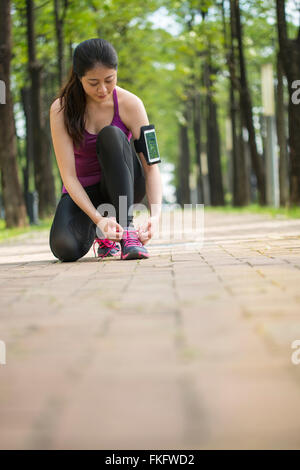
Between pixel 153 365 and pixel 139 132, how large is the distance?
3461mm

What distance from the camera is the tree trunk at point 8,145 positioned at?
13305mm

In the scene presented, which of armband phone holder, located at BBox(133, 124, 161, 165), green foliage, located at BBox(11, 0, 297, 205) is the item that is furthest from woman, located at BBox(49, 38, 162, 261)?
green foliage, located at BBox(11, 0, 297, 205)

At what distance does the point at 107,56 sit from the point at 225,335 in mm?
2981

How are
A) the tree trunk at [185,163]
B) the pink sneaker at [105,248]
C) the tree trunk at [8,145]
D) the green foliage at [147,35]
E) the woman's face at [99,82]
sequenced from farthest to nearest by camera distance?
the tree trunk at [185,163] < the green foliage at [147,35] < the tree trunk at [8,145] < the pink sneaker at [105,248] < the woman's face at [99,82]

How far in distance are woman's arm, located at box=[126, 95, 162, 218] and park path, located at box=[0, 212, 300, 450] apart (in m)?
1.59

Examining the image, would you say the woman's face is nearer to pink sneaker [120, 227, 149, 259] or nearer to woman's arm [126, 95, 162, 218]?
woman's arm [126, 95, 162, 218]

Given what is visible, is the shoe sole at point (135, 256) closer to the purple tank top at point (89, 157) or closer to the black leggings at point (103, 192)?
the black leggings at point (103, 192)

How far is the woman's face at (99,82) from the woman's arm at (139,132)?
0.99 feet

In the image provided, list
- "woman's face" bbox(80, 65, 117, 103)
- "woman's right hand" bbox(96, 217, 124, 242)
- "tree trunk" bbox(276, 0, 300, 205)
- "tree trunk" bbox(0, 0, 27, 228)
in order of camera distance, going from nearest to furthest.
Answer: "woman's right hand" bbox(96, 217, 124, 242) → "woman's face" bbox(80, 65, 117, 103) → "tree trunk" bbox(276, 0, 300, 205) → "tree trunk" bbox(0, 0, 27, 228)

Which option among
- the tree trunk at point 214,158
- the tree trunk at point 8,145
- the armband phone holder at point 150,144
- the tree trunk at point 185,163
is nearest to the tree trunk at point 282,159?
the tree trunk at point 8,145

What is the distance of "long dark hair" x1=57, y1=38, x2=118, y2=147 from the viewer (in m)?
4.57

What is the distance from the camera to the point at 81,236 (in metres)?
A: 5.11

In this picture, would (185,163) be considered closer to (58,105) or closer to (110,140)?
(58,105)

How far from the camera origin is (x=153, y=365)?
5.94 ft
